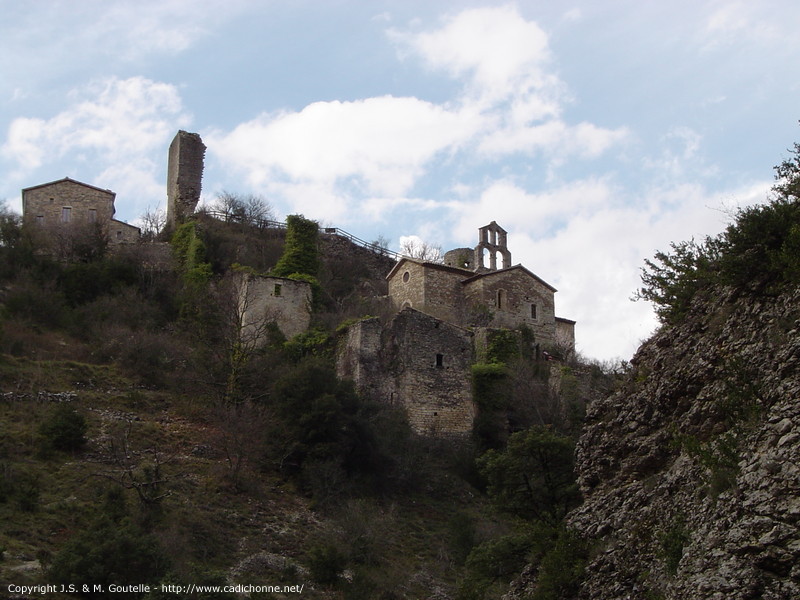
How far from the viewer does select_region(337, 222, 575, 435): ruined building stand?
110 feet

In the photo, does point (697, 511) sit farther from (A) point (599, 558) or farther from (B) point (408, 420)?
(B) point (408, 420)

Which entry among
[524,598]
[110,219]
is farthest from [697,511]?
[110,219]

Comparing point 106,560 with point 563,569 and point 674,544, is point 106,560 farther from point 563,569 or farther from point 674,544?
point 674,544

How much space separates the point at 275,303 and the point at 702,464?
26513 millimetres

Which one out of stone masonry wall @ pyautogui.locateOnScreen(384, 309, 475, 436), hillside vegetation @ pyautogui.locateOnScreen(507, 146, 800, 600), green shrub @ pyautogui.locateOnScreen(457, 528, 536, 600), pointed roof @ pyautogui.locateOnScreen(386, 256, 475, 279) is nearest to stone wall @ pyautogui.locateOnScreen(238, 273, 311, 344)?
stone masonry wall @ pyautogui.locateOnScreen(384, 309, 475, 436)

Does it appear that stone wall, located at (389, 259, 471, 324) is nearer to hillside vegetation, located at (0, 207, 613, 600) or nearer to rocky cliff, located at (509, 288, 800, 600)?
hillside vegetation, located at (0, 207, 613, 600)

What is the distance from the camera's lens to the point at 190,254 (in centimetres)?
4259

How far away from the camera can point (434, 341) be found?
115ft

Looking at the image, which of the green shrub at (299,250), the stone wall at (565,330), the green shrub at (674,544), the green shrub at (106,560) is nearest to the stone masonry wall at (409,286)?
the green shrub at (299,250)

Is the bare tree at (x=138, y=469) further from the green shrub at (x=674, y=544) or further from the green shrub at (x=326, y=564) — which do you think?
the green shrub at (x=674, y=544)

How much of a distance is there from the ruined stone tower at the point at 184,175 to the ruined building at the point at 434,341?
43.3ft

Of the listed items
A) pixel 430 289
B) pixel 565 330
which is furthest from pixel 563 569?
pixel 565 330

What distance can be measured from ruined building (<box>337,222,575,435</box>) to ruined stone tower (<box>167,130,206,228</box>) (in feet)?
43.3

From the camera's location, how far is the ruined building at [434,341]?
3356 centimetres
